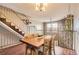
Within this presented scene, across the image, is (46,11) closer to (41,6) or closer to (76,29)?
(41,6)

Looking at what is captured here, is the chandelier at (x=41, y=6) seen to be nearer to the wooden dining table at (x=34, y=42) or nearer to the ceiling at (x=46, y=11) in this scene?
the ceiling at (x=46, y=11)

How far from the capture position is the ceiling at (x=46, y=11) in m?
2.71

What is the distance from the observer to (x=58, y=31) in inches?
107

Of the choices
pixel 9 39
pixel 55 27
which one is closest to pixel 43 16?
pixel 55 27

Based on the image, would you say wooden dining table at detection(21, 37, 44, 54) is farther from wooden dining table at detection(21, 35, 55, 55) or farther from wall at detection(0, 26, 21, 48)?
wall at detection(0, 26, 21, 48)

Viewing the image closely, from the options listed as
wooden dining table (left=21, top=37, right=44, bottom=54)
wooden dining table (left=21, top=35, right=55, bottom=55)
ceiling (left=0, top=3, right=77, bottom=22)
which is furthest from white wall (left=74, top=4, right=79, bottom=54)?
wooden dining table (left=21, top=37, right=44, bottom=54)

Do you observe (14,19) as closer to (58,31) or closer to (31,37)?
(31,37)

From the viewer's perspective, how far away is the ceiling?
2709 mm

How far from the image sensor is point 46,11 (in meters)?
2.74

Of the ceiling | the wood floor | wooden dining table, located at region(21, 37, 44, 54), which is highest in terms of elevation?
the ceiling

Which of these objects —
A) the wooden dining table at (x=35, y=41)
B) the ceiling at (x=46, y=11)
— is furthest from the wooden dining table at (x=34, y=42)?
the ceiling at (x=46, y=11)

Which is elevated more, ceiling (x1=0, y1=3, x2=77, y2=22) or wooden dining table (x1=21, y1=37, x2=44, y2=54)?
ceiling (x1=0, y1=3, x2=77, y2=22)

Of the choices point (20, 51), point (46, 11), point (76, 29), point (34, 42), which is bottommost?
point (20, 51)

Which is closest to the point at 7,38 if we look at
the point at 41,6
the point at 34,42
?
the point at 34,42
